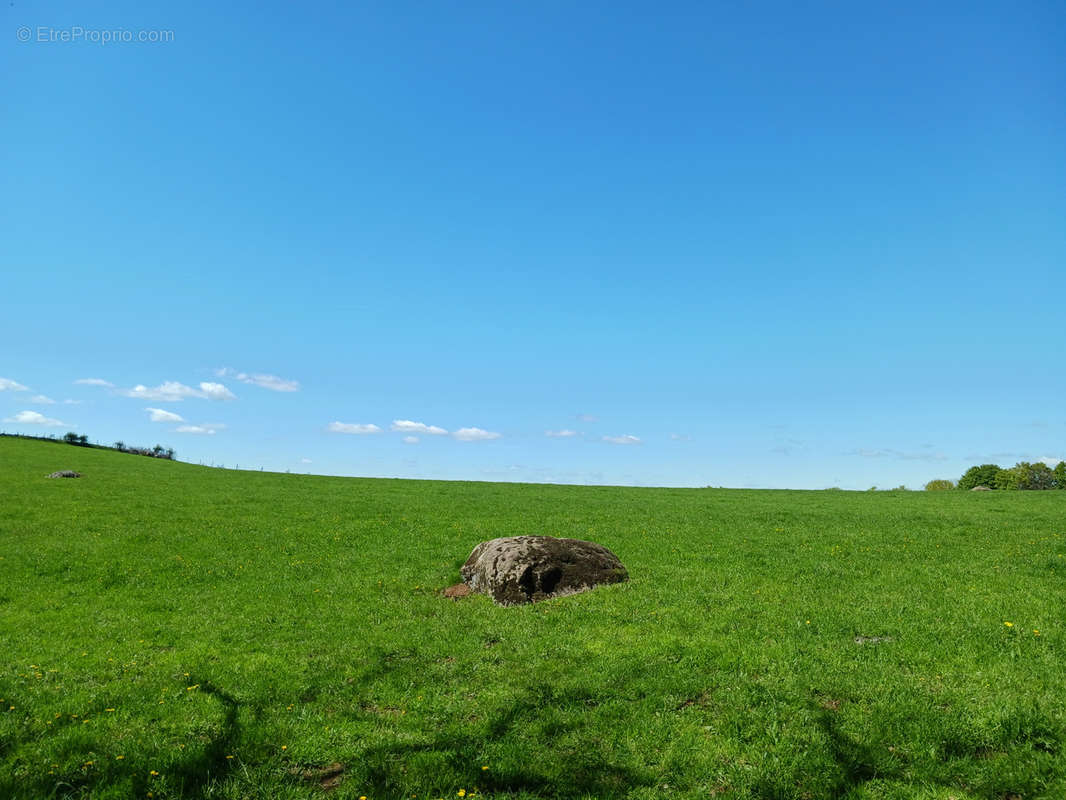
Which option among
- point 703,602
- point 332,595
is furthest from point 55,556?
point 703,602

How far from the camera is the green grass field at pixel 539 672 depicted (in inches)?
392

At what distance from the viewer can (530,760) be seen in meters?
10.4

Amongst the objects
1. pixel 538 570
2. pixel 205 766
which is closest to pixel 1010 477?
pixel 538 570

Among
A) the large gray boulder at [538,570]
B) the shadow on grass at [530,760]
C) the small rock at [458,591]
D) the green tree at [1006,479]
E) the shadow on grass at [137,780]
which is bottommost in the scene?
the shadow on grass at [137,780]

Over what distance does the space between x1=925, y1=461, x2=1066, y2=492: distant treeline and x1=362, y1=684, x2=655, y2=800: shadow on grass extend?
11987 centimetres

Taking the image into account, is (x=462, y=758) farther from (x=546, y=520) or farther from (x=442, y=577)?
(x=546, y=520)

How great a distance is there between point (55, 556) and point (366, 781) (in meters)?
26.0

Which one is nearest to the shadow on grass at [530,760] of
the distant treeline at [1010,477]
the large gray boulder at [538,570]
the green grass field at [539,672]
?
the green grass field at [539,672]

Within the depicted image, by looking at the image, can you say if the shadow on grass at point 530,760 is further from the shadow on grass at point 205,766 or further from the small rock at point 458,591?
the small rock at point 458,591

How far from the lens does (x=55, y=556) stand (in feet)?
89.9

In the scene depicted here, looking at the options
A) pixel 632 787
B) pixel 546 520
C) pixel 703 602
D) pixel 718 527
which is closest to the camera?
pixel 632 787

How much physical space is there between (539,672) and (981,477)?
126m

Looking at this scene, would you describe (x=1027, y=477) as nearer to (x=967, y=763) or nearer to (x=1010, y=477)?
(x=1010, y=477)

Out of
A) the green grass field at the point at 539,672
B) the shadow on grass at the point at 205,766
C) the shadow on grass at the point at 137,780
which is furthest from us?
the green grass field at the point at 539,672
